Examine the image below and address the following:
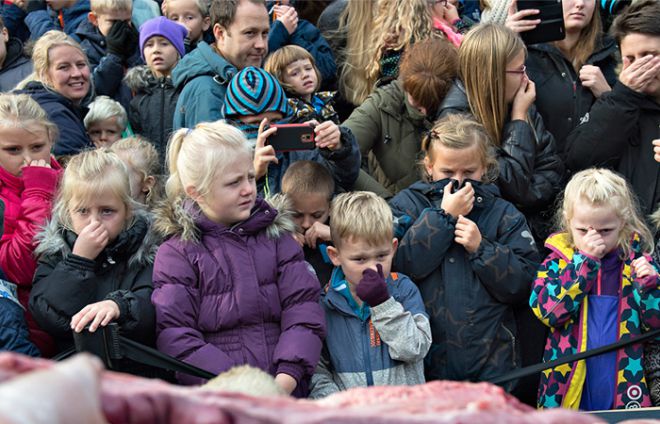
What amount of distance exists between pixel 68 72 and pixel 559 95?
2.67m

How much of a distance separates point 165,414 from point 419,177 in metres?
4.02

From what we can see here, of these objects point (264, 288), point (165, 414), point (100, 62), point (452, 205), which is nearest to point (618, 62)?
point (452, 205)

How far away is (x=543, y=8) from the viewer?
518cm

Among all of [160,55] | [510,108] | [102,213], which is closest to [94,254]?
[102,213]

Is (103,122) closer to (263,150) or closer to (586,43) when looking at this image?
(263,150)

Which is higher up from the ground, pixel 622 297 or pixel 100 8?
pixel 100 8

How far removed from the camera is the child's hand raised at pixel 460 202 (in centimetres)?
420

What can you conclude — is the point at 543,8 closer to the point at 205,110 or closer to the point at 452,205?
the point at 452,205

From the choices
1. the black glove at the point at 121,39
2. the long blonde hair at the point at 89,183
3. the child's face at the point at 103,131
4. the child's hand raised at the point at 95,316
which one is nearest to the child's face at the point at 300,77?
the child's face at the point at 103,131

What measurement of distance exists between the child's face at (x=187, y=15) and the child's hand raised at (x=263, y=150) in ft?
6.35

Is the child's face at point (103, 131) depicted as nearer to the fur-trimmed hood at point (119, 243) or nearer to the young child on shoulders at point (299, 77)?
the young child on shoulders at point (299, 77)

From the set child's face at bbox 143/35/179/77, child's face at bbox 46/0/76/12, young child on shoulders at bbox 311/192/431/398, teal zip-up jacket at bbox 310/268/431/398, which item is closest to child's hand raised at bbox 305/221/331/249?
young child on shoulders at bbox 311/192/431/398

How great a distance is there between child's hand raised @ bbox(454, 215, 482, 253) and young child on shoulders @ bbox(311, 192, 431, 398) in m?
0.29

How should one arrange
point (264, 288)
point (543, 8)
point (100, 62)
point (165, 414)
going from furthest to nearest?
1. point (100, 62)
2. point (543, 8)
3. point (264, 288)
4. point (165, 414)
